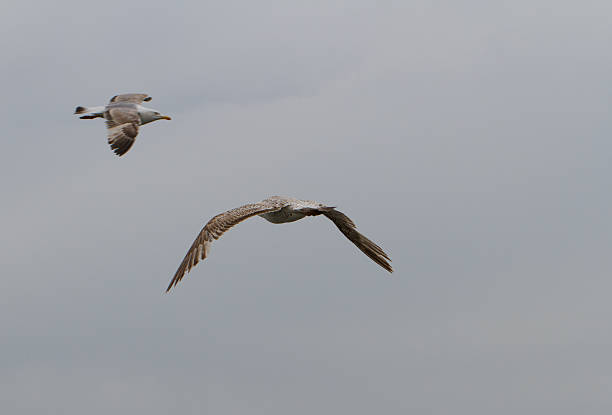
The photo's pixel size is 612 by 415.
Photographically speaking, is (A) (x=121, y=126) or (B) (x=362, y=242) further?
(A) (x=121, y=126)

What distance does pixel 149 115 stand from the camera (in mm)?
49000

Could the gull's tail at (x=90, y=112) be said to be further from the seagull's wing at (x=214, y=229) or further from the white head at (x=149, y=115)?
the seagull's wing at (x=214, y=229)

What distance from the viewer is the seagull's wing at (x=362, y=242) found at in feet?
127

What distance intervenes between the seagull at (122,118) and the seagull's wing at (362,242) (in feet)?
38.5

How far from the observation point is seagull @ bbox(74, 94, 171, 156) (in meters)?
44.7

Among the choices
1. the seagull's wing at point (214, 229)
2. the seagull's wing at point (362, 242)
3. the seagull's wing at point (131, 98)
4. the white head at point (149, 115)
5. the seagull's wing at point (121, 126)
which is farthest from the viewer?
the seagull's wing at point (131, 98)

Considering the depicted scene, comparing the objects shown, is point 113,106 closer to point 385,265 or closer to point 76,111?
point 76,111

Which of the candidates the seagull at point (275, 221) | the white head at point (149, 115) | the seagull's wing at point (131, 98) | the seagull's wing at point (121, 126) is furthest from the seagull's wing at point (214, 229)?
the seagull's wing at point (131, 98)

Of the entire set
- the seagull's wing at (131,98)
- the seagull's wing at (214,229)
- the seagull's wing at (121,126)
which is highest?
the seagull's wing at (131,98)

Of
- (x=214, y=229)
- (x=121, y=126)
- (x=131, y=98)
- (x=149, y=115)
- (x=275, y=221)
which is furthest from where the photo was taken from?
(x=131, y=98)

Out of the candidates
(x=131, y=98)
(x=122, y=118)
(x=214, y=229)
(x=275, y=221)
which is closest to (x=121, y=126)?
(x=122, y=118)

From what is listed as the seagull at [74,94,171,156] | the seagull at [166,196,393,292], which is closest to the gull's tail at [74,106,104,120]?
the seagull at [74,94,171,156]

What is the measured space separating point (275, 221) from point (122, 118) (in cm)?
1310

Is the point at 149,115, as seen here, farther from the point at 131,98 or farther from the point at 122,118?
the point at 131,98
